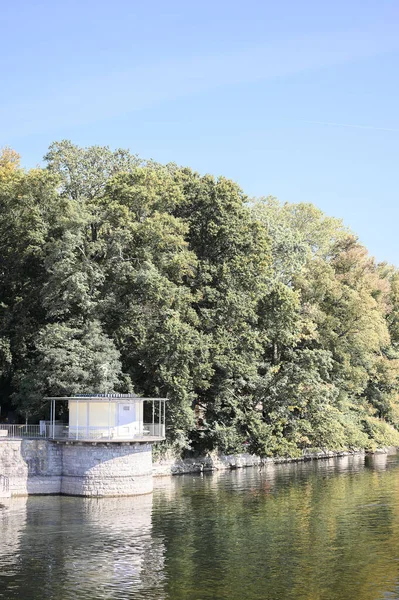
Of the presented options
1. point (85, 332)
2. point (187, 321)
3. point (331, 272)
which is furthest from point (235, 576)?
point (331, 272)

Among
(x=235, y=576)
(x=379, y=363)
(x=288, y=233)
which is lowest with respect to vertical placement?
(x=235, y=576)

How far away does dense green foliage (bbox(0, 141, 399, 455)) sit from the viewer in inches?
2143

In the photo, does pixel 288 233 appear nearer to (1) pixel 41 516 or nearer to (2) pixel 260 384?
(2) pixel 260 384

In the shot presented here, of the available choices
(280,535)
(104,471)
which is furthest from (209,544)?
(104,471)

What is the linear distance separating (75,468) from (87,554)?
1535 centimetres

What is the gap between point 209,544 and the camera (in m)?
34.3

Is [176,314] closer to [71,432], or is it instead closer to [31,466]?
[71,432]

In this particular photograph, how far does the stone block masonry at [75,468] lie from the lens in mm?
47031

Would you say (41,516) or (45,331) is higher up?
(45,331)

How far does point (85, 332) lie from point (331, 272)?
26.9 metres

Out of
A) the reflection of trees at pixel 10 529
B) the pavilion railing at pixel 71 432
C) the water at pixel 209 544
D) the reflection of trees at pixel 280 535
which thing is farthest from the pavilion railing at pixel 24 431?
the reflection of trees at pixel 280 535

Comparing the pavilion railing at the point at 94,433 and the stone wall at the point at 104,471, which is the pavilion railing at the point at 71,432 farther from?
the stone wall at the point at 104,471

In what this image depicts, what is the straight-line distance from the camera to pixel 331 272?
236 feet

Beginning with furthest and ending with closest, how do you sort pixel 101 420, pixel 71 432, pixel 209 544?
pixel 101 420 → pixel 71 432 → pixel 209 544
